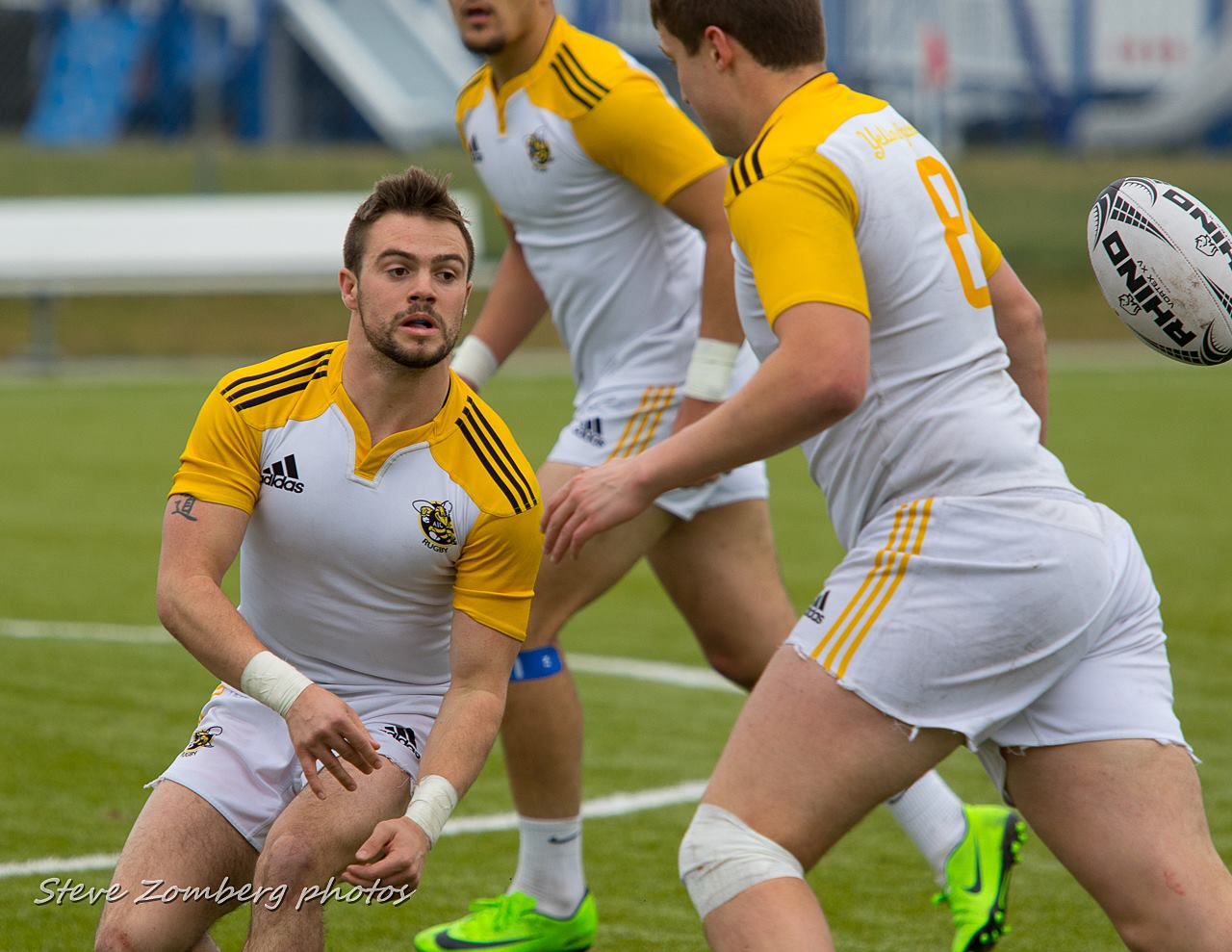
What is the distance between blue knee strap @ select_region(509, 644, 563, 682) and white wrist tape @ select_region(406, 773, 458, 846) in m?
1.25

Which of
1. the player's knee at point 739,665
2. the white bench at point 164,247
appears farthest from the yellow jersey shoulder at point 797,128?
the white bench at point 164,247

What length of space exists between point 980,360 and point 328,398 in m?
1.41

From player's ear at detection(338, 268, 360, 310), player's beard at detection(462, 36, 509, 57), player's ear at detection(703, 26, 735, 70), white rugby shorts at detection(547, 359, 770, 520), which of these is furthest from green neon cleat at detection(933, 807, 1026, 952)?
player's beard at detection(462, 36, 509, 57)

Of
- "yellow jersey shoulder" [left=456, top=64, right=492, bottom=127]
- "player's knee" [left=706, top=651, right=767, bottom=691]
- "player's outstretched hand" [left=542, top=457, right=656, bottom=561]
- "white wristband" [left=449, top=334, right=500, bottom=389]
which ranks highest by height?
"yellow jersey shoulder" [left=456, top=64, right=492, bottom=127]

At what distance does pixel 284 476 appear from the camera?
3.87 m

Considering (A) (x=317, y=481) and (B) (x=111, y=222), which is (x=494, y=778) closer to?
(A) (x=317, y=481)

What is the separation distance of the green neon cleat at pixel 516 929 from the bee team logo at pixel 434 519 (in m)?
1.33

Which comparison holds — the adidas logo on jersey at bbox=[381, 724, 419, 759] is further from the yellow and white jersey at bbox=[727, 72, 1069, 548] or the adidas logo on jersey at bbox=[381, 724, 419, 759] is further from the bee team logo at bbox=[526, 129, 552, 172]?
the bee team logo at bbox=[526, 129, 552, 172]

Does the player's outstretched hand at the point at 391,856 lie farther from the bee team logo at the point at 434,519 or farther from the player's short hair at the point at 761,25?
the player's short hair at the point at 761,25

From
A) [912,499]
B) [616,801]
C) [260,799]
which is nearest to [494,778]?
[616,801]

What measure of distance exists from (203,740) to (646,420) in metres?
1.71

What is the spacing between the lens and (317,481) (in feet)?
12.7

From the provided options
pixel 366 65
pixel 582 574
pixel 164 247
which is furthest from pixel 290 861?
pixel 366 65

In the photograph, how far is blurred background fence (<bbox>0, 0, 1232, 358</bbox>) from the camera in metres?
24.8
